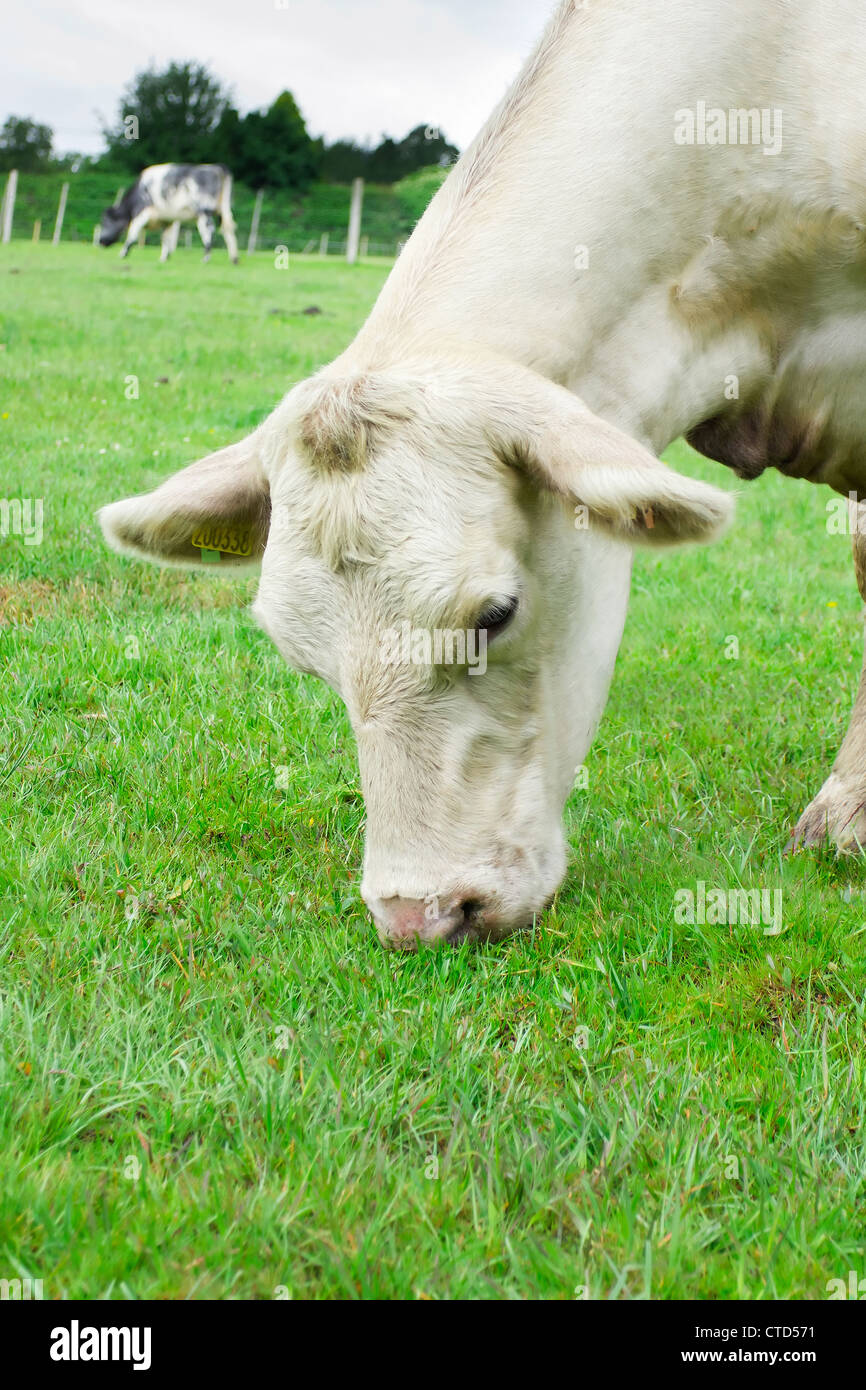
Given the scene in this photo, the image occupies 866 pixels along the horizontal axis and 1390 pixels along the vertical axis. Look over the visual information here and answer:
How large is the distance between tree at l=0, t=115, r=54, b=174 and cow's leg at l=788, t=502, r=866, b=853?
7389 centimetres

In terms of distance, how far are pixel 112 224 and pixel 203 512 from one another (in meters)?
36.5

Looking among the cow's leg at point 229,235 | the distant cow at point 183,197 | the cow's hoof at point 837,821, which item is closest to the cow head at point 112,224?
the distant cow at point 183,197

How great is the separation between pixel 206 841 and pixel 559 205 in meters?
2.00

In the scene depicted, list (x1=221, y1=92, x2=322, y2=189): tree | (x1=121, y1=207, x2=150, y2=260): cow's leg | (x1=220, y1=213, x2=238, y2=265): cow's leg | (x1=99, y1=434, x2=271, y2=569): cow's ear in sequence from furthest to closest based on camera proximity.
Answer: (x1=221, y1=92, x2=322, y2=189): tree < (x1=220, y1=213, x2=238, y2=265): cow's leg < (x1=121, y1=207, x2=150, y2=260): cow's leg < (x1=99, y1=434, x2=271, y2=569): cow's ear

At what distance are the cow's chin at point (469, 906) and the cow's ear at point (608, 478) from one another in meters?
0.84

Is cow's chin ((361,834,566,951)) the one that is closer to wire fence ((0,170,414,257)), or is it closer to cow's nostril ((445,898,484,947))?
cow's nostril ((445,898,484,947))

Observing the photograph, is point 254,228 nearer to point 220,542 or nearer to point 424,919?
point 220,542

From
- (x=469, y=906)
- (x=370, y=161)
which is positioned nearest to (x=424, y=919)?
(x=469, y=906)

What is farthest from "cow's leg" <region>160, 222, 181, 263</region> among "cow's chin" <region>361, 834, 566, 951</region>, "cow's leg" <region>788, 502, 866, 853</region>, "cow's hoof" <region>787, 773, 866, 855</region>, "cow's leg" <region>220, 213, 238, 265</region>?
"cow's chin" <region>361, 834, 566, 951</region>

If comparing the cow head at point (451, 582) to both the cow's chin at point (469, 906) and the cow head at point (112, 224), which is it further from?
the cow head at point (112, 224)

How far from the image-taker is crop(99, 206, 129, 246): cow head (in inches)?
1411

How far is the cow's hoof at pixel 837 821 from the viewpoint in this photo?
3699mm

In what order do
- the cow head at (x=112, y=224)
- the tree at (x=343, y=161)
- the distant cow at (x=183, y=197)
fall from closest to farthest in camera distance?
the distant cow at (x=183, y=197), the cow head at (x=112, y=224), the tree at (x=343, y=161)
